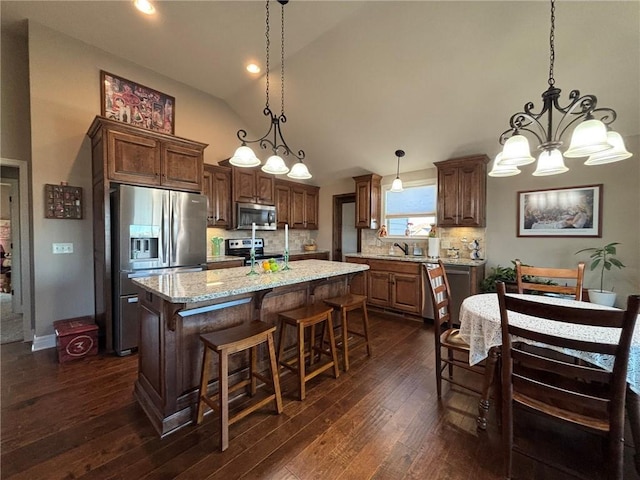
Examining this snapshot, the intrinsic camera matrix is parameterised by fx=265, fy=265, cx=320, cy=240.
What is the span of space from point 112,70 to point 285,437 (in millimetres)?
4481

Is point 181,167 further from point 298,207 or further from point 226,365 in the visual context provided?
point 226,365

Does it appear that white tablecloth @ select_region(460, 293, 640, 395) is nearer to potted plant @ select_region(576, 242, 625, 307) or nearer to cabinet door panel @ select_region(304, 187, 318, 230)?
potted plant @ select_region(576, 242, 625, 307)

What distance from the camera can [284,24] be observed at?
2.86 metres

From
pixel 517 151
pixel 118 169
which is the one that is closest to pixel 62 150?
pixel 118 169

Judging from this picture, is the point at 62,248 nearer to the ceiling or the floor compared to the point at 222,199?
nearer to the floor

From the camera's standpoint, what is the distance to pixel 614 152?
1.61m

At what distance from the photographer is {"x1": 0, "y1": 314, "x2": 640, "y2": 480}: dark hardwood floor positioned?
1.45 metres

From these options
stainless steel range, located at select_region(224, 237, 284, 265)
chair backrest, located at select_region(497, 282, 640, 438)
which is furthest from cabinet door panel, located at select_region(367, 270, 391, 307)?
chair backrest, located at select_region(497, 282, 640, 438)

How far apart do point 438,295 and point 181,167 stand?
10.7 ft

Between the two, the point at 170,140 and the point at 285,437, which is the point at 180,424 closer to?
the point at 285,437

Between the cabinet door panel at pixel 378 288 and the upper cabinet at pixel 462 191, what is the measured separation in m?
1.22

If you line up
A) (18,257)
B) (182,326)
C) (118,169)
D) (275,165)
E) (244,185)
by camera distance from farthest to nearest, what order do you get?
(244,185) < (18,257) < (118,169) < (275,165) < (182,326)

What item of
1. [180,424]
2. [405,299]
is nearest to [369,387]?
[180,424]

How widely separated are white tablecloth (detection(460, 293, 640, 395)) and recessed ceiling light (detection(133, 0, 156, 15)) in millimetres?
4014
